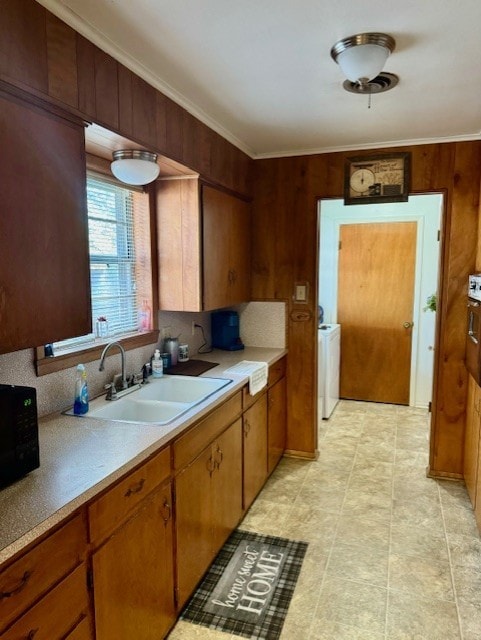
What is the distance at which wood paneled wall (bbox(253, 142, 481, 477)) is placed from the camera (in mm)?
2971

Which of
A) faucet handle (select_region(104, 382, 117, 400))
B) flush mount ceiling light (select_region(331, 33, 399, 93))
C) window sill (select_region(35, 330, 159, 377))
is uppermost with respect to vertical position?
flush mount ceiling light (select_region(331, 33, 399, 93))

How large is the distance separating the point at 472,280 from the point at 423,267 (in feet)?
6.33

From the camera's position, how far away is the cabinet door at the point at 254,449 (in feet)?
8.83

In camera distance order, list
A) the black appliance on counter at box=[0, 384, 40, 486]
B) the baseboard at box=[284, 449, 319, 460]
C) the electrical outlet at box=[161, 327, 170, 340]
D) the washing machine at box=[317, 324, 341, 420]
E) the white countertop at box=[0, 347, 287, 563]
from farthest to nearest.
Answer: the washing machine at box=[317, 324, 341, 420], the baseboard at box=[284, 449, 319, 460], the electrical outlet at box=[161, 327, 170, 340], the black appliance on counter at box=[0, 384, 40, 486], the white countertop at box=[0, 347, 287, 563]

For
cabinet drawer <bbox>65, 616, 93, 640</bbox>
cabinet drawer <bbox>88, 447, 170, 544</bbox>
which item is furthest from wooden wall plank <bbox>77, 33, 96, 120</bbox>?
cabinet drawer <bbox>65, 616, 93, 640</bbox>

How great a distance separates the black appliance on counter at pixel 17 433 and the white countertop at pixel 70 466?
0.05 meters

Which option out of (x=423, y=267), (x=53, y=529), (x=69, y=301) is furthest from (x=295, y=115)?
(x=423, y=267)

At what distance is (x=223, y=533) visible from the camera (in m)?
2.39

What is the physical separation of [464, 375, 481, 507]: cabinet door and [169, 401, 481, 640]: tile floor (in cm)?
14

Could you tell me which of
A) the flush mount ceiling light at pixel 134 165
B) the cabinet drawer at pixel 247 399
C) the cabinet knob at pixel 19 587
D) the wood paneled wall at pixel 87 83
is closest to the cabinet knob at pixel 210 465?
the cabinet drawer at pixel 247 399

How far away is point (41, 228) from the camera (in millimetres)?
1443

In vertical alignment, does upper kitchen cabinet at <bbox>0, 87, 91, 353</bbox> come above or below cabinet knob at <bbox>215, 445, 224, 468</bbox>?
above

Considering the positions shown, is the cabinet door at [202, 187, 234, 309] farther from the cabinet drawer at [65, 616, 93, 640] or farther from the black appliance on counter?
the cabinet drawer at [65, 616, 93, 640]

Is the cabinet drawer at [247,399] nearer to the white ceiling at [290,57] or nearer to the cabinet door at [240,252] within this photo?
the cabinet door at [240,252]
